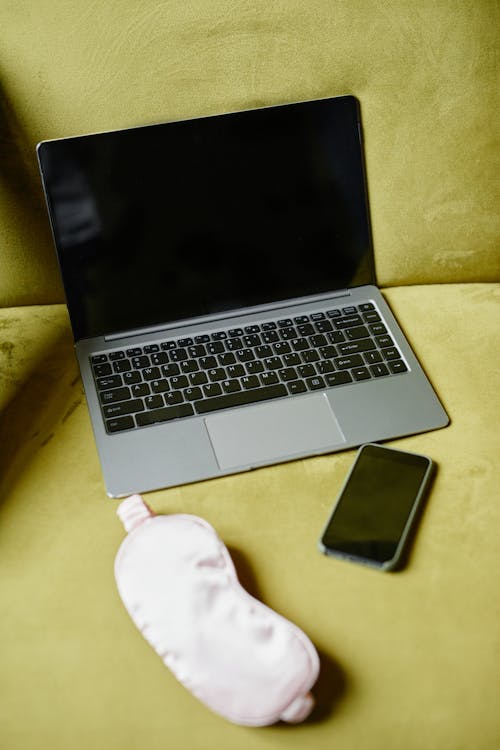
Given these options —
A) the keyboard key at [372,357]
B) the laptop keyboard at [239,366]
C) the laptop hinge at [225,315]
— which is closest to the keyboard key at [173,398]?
the laptop keyboard at [239,366]

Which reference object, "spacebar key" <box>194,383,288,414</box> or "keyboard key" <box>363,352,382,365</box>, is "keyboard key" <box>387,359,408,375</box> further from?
"spacebar key" <box>194,383,288,414</box>

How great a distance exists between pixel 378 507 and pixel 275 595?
12 centimetres

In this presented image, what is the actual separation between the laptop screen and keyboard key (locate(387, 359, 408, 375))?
0.15m

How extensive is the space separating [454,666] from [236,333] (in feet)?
1.36

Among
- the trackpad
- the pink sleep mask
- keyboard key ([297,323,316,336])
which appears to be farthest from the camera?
keyboard key ([297,323,316,336])

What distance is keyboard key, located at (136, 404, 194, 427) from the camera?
2.42 ft

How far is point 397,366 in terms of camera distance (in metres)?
0.78

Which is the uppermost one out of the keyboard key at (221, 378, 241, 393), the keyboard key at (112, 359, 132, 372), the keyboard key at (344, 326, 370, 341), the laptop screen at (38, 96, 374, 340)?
the laptop screen at (38, 96, 374, 340)

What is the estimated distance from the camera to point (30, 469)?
719mm

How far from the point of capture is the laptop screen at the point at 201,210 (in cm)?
79

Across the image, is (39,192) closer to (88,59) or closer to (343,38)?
(88,59)

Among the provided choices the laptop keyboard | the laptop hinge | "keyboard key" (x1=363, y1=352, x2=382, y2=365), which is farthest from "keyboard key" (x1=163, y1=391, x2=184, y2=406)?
"keyboard key" (x1=363, y1=352, x2=382, y2=365)

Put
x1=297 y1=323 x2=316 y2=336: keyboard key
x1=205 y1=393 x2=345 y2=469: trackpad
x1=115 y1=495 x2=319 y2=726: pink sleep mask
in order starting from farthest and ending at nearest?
x1=297 y1=323 x2=316 y2=336: keyboard key → x1=205 y1=393 x2=345 y2=469: trackpad → x1=115 y1=495 x2=319 y2=726: pink sleep mask

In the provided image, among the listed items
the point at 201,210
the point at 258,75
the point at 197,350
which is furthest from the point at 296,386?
the point at 258,75
